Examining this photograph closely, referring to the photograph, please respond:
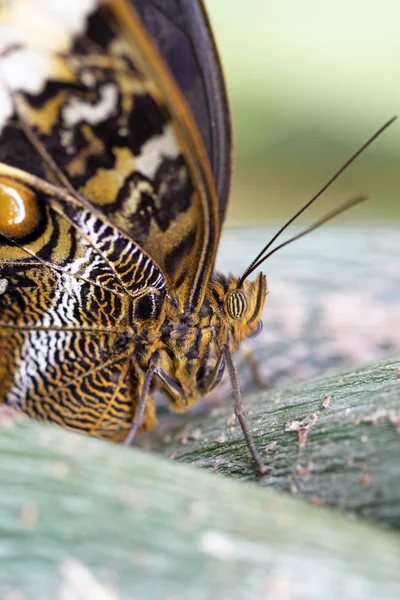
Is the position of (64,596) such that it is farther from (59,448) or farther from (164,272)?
(164,272)

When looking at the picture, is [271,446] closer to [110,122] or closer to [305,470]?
[305,470]

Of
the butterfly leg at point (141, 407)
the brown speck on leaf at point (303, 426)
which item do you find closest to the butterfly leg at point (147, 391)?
the butterfly leg at point (141, 407)

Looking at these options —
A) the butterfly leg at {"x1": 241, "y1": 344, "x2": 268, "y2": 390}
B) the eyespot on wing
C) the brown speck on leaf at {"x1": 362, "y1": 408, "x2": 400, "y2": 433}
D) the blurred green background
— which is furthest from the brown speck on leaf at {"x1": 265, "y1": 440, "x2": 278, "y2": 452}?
the blurred green background

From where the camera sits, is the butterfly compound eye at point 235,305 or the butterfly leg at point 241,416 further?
the butterfly compound eye at point 235,305

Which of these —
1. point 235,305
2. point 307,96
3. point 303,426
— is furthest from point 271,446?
point 307,96

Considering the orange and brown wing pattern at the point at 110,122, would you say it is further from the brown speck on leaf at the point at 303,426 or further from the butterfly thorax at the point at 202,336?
the brown speck on leaf at the point at 303,426
